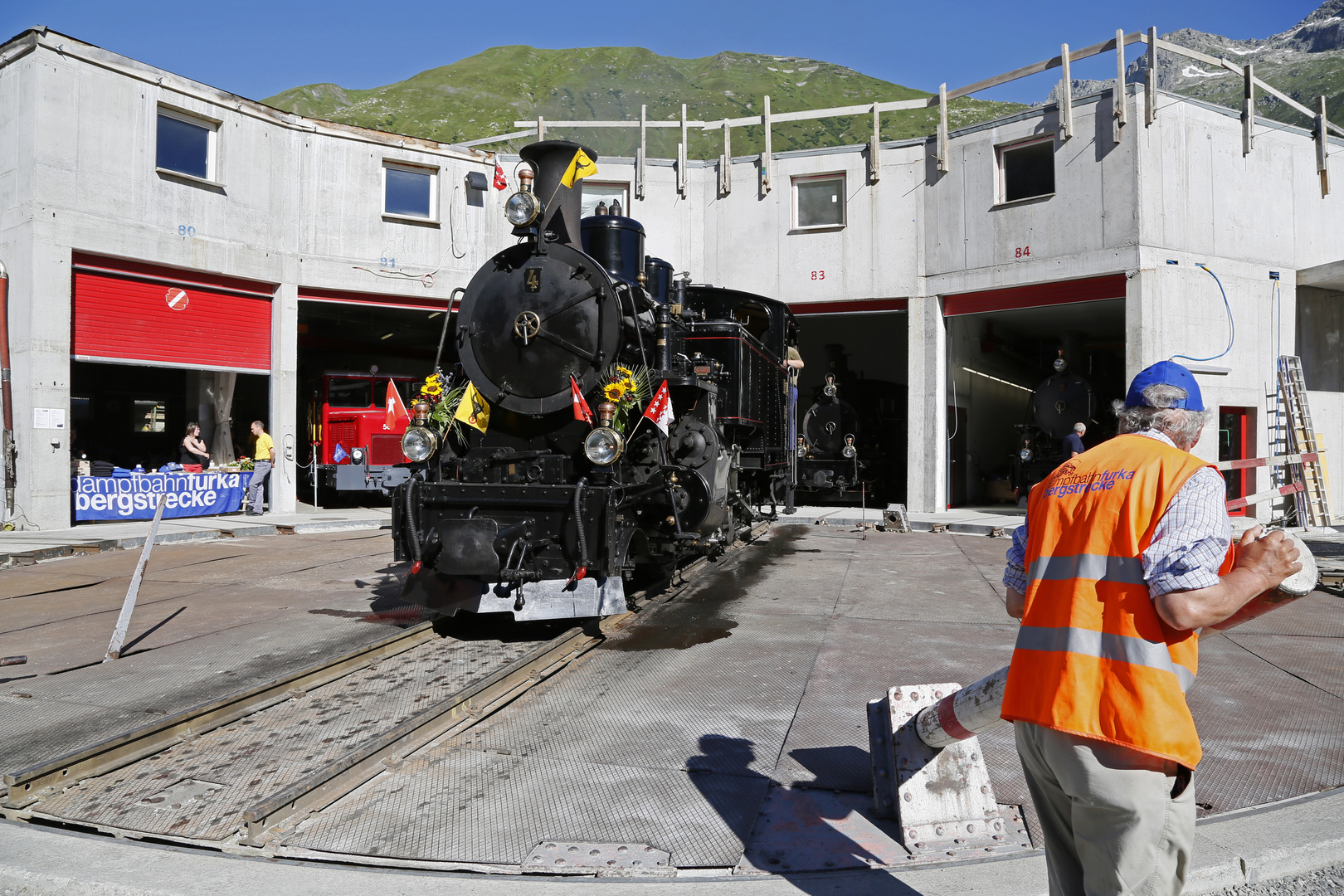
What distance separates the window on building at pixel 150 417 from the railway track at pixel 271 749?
55.1 feet

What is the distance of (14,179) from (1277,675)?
1457cm

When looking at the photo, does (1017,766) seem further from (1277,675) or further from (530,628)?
(530,628)

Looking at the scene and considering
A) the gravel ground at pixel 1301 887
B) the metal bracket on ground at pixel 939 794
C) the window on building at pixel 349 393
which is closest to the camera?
the gravel ground at pixel 1301 887

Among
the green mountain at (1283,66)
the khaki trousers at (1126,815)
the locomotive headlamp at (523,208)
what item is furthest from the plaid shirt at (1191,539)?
the green mountain at (1283,66)

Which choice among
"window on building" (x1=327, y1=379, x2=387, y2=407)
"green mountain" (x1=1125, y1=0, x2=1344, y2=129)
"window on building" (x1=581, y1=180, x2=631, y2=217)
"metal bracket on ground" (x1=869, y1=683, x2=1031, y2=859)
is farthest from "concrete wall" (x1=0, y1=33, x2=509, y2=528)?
"green mountain" (x1=1125, y1=0, x2=1344, y2=129)

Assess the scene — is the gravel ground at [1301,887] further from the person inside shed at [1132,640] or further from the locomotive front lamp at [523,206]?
the locomotive front lamp at [523,206]

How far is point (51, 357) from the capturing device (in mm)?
11312

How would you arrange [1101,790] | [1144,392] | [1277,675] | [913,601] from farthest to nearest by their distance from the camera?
[913,601] < [1277,675] < [1144,392] < [1101,790]

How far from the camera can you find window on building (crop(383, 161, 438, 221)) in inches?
591

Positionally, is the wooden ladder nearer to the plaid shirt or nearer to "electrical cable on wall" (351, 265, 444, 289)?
the plaid shirt

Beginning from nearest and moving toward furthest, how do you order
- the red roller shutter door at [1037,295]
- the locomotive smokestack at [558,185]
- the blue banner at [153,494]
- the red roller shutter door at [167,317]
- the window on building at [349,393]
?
the locomotive smokestack at [558,185], the red roller shutter door at [167,317], the blue banner at [153,494], the red roller shutter door at [1037,295], the window on building at [349,393]

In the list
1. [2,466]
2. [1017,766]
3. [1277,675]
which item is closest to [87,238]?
[2,466]

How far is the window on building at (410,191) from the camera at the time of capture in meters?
15.0

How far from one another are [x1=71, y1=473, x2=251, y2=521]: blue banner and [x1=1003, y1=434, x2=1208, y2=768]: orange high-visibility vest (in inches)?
526
